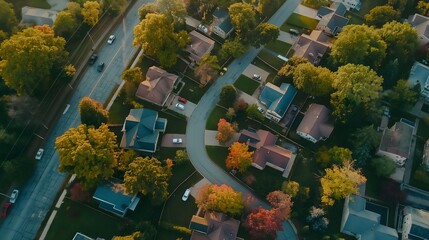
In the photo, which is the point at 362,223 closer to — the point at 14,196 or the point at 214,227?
the point at 214,227

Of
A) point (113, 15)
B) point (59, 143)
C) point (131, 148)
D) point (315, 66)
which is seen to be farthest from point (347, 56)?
point (59, 143)

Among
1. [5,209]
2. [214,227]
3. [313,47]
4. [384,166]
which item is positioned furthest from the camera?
[313,47]

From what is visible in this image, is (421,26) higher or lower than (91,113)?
higher

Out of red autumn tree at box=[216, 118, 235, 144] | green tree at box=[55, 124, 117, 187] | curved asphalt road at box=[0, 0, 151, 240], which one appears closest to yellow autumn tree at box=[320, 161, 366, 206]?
red autumn tree at box=[216, 118, 235, 144]

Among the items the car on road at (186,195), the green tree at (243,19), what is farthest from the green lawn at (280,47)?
the car on road at (186,195)

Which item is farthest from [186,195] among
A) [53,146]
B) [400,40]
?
[400,40]

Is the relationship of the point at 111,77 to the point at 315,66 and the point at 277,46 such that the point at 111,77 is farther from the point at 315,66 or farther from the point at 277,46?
the point at 315,66
